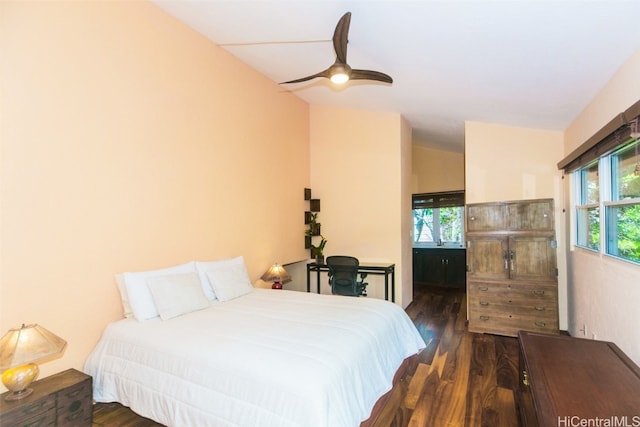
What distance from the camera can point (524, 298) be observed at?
4.04 meters

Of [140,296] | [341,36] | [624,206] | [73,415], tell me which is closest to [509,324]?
[624,206]

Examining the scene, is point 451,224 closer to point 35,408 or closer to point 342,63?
point 342,63

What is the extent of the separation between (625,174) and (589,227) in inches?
42.4

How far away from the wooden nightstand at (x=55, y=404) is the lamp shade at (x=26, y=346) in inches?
9.2

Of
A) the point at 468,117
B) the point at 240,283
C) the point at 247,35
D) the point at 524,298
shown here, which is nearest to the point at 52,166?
the point at 240,283

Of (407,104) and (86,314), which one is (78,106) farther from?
(407,104)

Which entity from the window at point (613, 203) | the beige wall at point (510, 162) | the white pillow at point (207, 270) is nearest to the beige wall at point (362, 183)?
the beige wall at point (510, 162)

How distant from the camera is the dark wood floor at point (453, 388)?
2.36m

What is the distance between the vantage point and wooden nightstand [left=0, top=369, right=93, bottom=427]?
1793 mm

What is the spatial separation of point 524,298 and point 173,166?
4.48 m

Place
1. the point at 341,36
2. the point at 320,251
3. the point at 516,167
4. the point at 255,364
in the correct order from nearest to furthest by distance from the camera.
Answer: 1. the point at 255,364
2. the point at 341,36
3. the point at 516,167
4. the point at 320,251

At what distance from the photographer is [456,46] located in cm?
244

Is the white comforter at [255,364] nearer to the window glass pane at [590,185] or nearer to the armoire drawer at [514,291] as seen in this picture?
the armoire drawer at [514,291]

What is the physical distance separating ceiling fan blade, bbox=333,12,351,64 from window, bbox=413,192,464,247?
17.3ft
